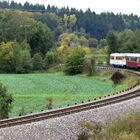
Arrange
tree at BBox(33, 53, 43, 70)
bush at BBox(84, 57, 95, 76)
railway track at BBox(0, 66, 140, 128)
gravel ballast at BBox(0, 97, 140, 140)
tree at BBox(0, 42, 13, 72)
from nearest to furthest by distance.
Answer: gravel ballast at BBox(0, 97, 140, 140), railway track at BBox(0, 66, 140, 128), bush at BBox(84, 57, 95, 76), tree at BBox(0, 42, 13, 72), tree at BBox(33, 53, 43, 70)

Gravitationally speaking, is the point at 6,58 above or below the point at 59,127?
below

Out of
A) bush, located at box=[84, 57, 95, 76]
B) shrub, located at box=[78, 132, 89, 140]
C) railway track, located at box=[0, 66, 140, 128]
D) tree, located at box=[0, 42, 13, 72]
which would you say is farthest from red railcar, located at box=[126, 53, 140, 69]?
shrub, located at box=[78, 132, 89, 140]

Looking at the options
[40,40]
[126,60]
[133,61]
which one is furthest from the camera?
[40,40]

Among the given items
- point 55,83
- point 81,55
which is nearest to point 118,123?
point 55,83

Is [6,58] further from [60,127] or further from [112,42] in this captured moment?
[60,127]

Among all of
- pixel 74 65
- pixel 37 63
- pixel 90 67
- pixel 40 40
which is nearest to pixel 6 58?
pixel 37 63

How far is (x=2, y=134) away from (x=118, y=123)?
587cm

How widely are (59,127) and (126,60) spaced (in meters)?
52.1

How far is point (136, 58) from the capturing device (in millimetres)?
70750

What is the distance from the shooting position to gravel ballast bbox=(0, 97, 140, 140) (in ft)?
79.4

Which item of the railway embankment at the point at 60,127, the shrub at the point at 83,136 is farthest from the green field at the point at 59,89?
the shrub at the point at 83,136

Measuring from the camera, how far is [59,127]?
1029 inches

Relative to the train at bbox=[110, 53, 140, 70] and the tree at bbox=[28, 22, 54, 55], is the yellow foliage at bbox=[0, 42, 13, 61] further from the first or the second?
the train at bbox=[110, 53, 140, 70]

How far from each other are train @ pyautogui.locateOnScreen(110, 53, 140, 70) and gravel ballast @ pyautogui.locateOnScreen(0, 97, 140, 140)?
132ft
